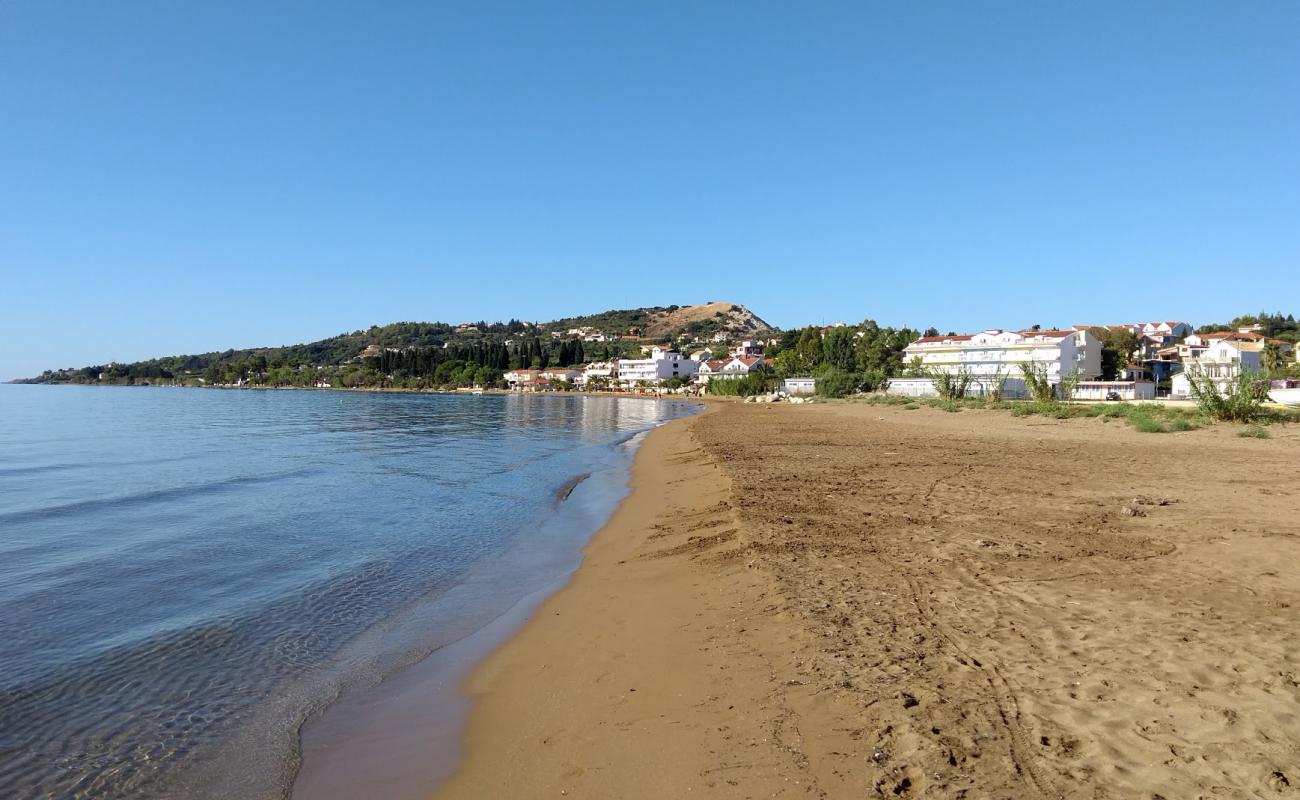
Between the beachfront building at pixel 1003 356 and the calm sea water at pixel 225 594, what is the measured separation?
61.8 meters

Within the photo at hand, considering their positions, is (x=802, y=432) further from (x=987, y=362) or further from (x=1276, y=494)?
(x=987, y=362)

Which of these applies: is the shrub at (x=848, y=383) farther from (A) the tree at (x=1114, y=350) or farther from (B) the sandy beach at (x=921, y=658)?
(B) the sandy beach at (x=921, y=658)

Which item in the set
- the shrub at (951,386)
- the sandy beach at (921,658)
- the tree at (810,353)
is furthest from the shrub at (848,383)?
the sandy beach at (921,658)

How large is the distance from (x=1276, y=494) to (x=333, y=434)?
39.1 m

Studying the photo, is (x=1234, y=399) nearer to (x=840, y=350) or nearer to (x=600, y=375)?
(x=840, y=350)

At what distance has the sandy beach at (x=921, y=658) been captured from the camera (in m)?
3.81

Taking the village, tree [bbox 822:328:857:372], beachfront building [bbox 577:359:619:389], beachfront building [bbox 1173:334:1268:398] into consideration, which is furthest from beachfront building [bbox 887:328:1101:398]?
beachfront building [bbox 577:359:619:389]

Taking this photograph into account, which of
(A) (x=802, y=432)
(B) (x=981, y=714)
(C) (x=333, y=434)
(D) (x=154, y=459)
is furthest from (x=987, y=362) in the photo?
(B) (x=981, y=714)

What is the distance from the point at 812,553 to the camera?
876cm

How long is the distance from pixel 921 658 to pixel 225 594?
8.63 meters

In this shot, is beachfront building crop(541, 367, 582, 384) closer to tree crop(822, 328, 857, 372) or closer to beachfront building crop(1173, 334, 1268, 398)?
tree crop(822, 328, 857, 372)

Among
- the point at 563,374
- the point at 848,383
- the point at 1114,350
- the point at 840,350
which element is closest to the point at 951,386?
the point at 848,383

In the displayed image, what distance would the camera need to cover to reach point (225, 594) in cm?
912

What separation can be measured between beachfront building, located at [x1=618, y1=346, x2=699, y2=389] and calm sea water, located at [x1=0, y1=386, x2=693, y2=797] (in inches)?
4871
